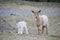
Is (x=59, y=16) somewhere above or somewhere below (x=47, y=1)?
below

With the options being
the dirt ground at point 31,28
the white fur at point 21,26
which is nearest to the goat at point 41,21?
the dirt ground at point 31,28

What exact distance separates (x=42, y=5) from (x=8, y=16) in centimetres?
38

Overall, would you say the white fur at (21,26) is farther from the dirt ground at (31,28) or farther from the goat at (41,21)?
the goat at (41,21)

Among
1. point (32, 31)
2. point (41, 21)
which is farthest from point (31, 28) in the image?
point (41, 21)

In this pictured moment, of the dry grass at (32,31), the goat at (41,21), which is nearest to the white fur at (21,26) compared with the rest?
the dry grass at (32,31)

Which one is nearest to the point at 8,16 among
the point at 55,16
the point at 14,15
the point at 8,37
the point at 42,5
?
the point at 14,15

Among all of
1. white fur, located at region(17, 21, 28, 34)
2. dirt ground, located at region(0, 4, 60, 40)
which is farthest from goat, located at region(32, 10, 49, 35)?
white fur, located at region(17, 21, 28, 34)

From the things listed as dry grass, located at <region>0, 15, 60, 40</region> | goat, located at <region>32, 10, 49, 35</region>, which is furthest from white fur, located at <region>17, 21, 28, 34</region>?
goat, located at <region>32, 10, 49, 35</region>

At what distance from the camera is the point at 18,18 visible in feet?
6.21

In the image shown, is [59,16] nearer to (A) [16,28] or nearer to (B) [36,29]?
(B) [36,29]

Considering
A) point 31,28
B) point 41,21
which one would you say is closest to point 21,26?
point 31,28

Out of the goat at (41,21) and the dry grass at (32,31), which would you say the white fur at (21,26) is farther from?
the goat at (41,21)

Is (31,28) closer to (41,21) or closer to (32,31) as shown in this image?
(32,31)

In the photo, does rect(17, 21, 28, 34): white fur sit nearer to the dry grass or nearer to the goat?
the dry grass
